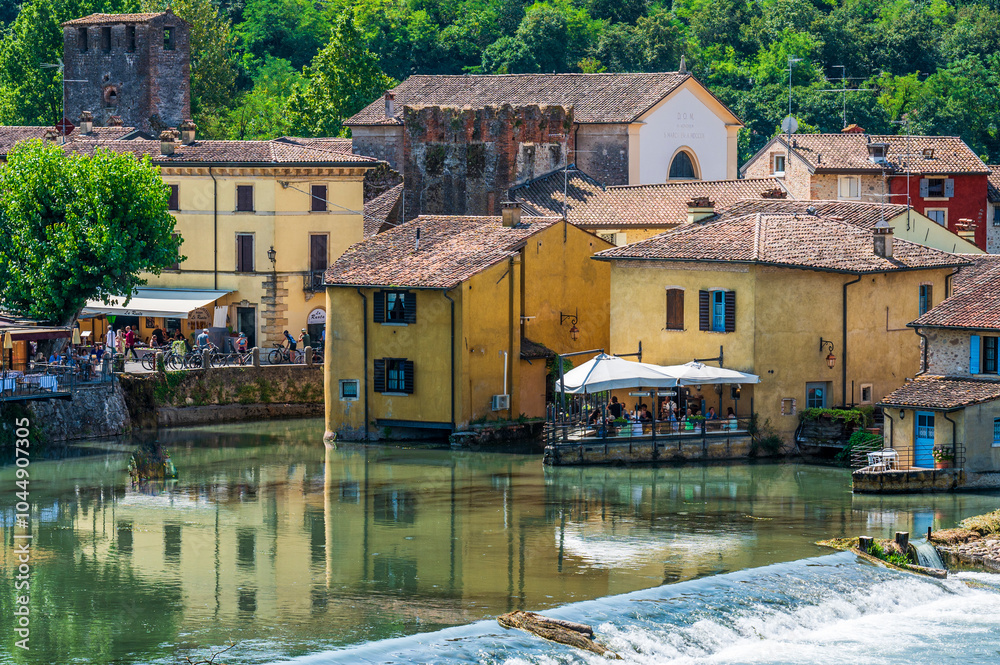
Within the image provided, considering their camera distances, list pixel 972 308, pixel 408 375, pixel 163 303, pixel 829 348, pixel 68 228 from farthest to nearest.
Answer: pixel 163 303
pixel 68 228
pixel 408 375
pixel 829 348
pixel 972 308

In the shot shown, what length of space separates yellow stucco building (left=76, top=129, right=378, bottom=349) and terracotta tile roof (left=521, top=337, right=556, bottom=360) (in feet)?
41.6

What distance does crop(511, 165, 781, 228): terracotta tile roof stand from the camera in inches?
2594

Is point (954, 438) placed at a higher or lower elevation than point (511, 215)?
lower

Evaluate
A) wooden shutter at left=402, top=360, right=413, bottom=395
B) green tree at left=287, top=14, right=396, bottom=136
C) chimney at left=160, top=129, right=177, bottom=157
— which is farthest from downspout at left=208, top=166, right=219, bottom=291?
green tree at left=287, top=14, right=396, bottom=136

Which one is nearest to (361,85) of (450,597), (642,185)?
(642,185)

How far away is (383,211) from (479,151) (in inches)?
179

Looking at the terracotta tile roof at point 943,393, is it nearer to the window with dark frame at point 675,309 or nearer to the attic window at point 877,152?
the window with dark frame at point 675,309

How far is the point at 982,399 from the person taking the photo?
4322 centimetres

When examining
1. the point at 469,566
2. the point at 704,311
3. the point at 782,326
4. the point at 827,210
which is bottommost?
the point at 469,566

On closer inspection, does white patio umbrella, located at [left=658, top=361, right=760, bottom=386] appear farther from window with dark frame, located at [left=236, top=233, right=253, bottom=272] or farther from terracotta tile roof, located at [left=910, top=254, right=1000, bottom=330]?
window with dark frame, located at [left=236, top=233, right=253, bottom=272]

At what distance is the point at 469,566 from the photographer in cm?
3666

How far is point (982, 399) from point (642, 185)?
1096 inches

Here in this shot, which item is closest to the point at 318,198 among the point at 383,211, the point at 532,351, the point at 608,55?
the point at 383,211

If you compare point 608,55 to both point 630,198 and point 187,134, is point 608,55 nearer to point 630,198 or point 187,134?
point 630,198
